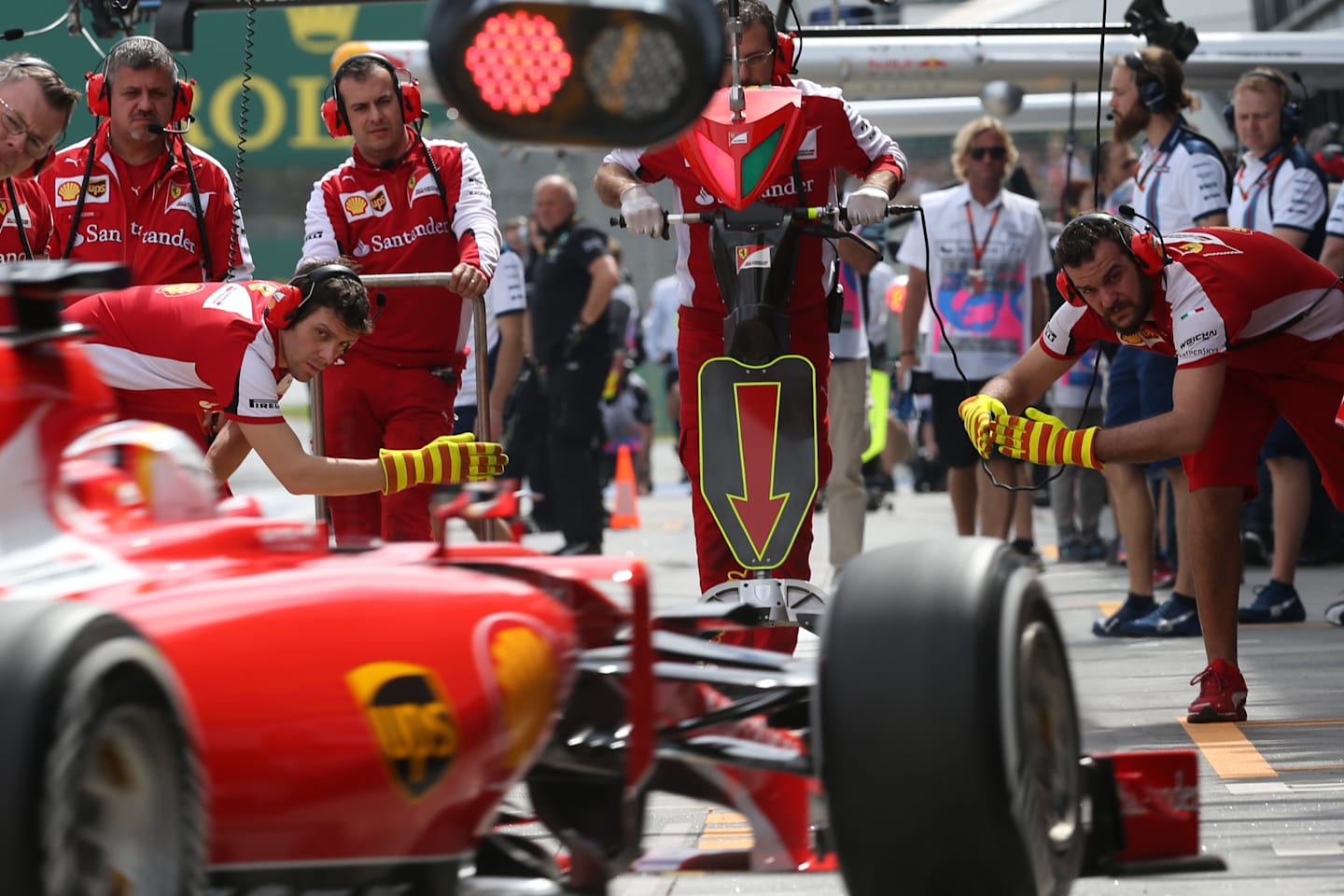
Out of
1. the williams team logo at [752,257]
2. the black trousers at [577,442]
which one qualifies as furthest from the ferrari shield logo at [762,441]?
the black trousers at [577,442]

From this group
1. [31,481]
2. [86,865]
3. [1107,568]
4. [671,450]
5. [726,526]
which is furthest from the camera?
[671,450]

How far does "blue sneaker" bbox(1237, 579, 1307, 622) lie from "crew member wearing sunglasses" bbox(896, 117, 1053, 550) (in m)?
1.35

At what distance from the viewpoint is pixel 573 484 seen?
10.3 m

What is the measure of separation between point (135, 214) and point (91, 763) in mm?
3995

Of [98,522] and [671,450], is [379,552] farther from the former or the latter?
[671,450]

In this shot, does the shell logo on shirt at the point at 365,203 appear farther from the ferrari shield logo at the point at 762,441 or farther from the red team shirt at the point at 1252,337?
the red team shirt at the point at 1252,337

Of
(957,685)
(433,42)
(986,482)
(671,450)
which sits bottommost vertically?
(671,450)

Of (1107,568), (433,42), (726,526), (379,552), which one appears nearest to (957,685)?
(379,552)

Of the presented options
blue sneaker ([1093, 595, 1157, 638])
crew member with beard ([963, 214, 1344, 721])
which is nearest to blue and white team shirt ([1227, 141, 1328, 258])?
blue sneaker ([1093, 595, 1157, 638])

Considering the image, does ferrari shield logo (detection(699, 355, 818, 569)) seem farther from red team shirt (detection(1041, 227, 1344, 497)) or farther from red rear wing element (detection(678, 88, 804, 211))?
red team shirt (detection(1041, 227, 1344, 497))

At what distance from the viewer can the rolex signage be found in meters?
20.0

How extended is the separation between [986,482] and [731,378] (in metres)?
3.33

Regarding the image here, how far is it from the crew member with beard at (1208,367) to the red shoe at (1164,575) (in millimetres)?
3141

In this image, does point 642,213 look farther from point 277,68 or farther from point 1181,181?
point 277,68
